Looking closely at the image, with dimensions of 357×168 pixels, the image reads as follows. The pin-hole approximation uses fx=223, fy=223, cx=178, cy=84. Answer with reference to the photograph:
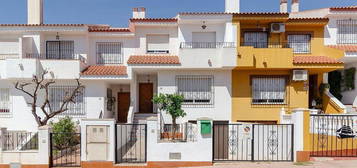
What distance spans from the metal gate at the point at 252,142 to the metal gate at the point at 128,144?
3.08m

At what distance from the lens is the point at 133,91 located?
15164 millimetres

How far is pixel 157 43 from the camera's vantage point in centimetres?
1562

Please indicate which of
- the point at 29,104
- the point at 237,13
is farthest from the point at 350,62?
the point at 29,104

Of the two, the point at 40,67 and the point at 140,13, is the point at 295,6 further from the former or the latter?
the point at 40,67

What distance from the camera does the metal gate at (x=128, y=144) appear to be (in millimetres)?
9018

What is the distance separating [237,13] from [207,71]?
4.11 m

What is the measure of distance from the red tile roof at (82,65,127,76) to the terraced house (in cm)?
729

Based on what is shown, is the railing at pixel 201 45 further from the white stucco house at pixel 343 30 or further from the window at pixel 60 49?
the window at pixel 60 49

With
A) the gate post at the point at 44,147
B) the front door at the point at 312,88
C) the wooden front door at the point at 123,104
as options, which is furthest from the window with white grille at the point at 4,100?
the front door at the point at 312,88

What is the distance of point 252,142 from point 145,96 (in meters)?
8.94

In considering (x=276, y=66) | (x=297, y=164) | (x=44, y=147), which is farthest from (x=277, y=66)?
(x=44, y=147)

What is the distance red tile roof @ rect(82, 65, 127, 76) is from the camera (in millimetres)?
13805

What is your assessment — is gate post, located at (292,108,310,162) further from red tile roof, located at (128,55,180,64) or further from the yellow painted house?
red tile roof, located at (128,55,180,64)

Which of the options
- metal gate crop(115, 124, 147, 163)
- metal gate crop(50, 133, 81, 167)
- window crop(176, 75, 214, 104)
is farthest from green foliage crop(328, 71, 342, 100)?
metal gate crop(50, 133, 81, 167)
